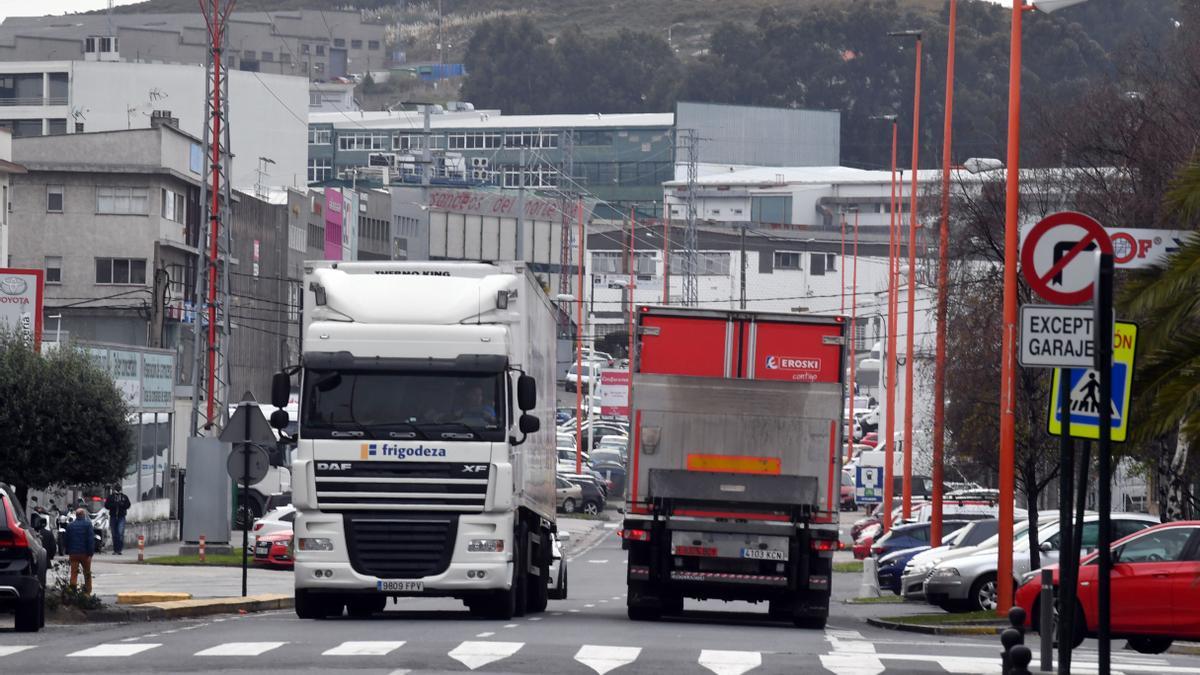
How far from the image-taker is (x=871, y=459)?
236 ft

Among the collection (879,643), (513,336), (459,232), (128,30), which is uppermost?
(128,30)

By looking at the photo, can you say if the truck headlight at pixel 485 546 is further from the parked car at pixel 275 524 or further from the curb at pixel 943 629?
the parked car at pixel 275 524

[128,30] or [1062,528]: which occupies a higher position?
[128,30]

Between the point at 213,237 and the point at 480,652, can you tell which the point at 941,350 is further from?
the point at 480,652

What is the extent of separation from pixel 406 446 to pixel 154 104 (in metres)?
92.1

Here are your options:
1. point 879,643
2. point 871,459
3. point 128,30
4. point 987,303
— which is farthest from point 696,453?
point 128,30

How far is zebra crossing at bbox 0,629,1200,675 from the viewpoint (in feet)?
59.3

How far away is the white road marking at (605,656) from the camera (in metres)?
17.7

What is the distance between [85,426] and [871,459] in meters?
37.0

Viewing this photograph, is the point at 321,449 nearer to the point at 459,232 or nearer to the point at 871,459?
the point at 871,459

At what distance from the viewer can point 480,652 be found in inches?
733

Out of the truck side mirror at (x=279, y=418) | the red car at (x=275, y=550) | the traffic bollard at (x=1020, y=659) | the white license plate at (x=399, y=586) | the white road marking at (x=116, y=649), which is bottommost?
the red car at (x=275, y=550)

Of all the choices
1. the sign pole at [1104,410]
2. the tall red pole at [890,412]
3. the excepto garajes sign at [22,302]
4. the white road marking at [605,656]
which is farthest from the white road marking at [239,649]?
the tall red pole at [890,412]

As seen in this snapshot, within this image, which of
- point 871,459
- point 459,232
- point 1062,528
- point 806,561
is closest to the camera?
point 1062,528
